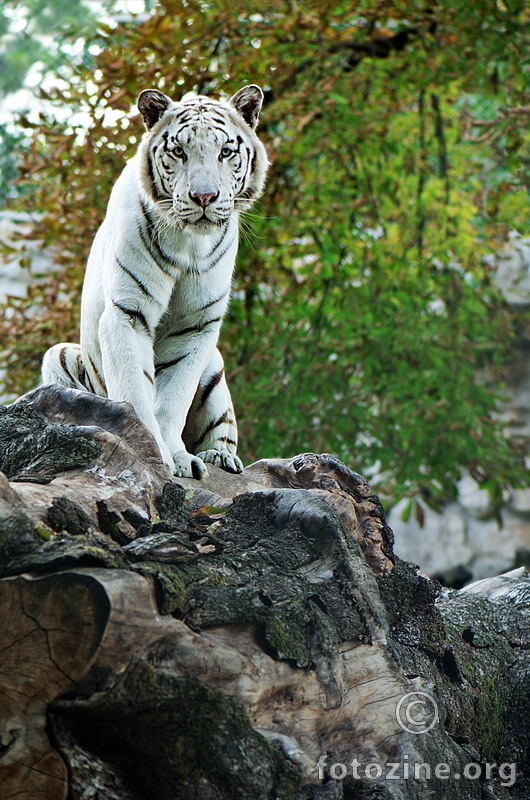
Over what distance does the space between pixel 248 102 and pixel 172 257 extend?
63 centimetres

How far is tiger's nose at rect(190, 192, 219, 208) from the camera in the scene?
9.67 feet

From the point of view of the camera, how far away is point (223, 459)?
3344 millimetres

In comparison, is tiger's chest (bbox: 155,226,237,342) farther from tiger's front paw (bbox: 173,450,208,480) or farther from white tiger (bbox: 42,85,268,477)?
tiger's front paw (bbox: 173,450,208,480)

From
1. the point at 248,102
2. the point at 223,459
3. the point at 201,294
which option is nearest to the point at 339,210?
the point at 248,102

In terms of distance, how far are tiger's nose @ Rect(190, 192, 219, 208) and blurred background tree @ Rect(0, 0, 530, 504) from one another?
7.45ft

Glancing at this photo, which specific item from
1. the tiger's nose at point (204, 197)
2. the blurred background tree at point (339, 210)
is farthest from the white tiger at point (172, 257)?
the blurred background tree at point (339, 210)

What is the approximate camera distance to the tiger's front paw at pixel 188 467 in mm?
2994

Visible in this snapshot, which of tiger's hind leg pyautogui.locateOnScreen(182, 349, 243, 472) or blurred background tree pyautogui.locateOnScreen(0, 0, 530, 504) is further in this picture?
blurred background tree pyautogui.locateOnScreen(0, 0, 530, 504)

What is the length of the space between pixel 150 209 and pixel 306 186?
9.81 feet

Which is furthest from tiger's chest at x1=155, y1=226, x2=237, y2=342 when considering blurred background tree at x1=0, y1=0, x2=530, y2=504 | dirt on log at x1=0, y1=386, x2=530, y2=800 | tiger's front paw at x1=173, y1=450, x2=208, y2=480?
blurred background tree at x1=0, y1=0, x2=530, y2=504

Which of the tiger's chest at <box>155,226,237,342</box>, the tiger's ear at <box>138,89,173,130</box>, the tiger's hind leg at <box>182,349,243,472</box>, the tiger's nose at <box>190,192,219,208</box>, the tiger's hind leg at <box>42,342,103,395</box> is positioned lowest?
the tiger's hind leg at <box>182,349,243,472</box>

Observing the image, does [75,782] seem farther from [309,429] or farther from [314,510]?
[309,429]

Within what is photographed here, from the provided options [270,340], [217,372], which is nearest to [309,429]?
[270,340]

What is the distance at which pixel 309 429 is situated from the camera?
591cm
